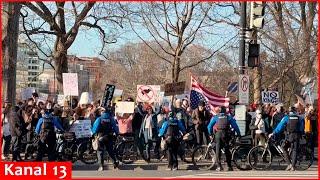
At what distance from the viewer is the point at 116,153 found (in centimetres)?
1948

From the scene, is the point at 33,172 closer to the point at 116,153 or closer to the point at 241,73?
the point at 116,153

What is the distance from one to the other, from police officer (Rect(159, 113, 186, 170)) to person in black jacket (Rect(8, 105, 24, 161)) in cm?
430

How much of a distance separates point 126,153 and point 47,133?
9.73 feet

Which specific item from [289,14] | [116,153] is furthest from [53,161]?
[289,14]

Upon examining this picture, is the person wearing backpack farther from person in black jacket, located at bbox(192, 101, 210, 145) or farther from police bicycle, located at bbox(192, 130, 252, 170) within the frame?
person in black jacket, located at bbox(192, 101, 210, 145)

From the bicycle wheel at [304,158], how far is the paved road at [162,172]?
0.20m

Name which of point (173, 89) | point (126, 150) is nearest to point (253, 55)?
point (173, 89)

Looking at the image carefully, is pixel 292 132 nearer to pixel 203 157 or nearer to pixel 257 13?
pixel 203 157

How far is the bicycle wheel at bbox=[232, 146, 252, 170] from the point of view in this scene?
743 inches

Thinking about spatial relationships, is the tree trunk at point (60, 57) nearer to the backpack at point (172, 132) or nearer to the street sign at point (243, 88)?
the street sign at point (243, 88)

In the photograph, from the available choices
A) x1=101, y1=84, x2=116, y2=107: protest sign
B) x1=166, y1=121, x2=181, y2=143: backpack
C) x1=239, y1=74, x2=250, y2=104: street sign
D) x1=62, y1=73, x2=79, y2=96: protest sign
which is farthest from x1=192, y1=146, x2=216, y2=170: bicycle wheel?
x1=62, y1=73, x2=79, y2=96: protest sign

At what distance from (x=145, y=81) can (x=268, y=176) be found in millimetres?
56315

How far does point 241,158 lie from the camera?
1908 centimetres

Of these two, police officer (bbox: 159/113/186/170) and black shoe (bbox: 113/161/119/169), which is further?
black shoe (bbox: 113/161/119/169)
